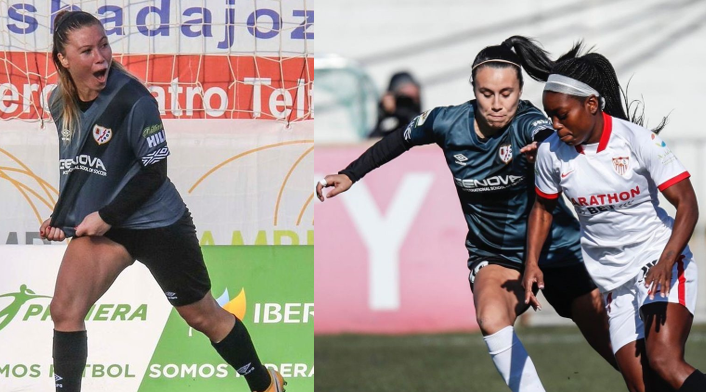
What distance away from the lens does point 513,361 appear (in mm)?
5566

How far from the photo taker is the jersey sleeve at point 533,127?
220 inches

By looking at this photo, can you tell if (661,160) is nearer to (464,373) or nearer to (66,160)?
(66,160)

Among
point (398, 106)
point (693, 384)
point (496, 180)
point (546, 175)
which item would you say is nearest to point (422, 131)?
point (496, 180)

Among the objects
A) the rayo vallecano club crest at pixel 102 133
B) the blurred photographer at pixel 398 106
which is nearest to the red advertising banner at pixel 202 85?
the rayo vallecano club crest at pixel 102 133

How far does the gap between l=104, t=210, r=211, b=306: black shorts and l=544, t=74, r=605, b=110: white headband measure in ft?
6.05

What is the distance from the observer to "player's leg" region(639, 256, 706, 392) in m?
5.12

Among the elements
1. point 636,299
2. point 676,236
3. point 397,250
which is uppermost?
point 676,236

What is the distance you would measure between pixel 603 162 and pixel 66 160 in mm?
2490

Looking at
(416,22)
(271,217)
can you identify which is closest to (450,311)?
(271,217)

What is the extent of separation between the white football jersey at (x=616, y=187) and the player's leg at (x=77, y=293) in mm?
2077

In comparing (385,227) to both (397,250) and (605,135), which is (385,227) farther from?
(605,135)

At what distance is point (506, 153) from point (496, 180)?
0.49ft

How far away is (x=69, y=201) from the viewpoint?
564cm

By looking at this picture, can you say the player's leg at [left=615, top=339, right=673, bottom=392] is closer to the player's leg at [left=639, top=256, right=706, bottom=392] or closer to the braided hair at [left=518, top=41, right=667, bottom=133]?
the player's leg at [left=639, top=256, right=706, bottom=392]
